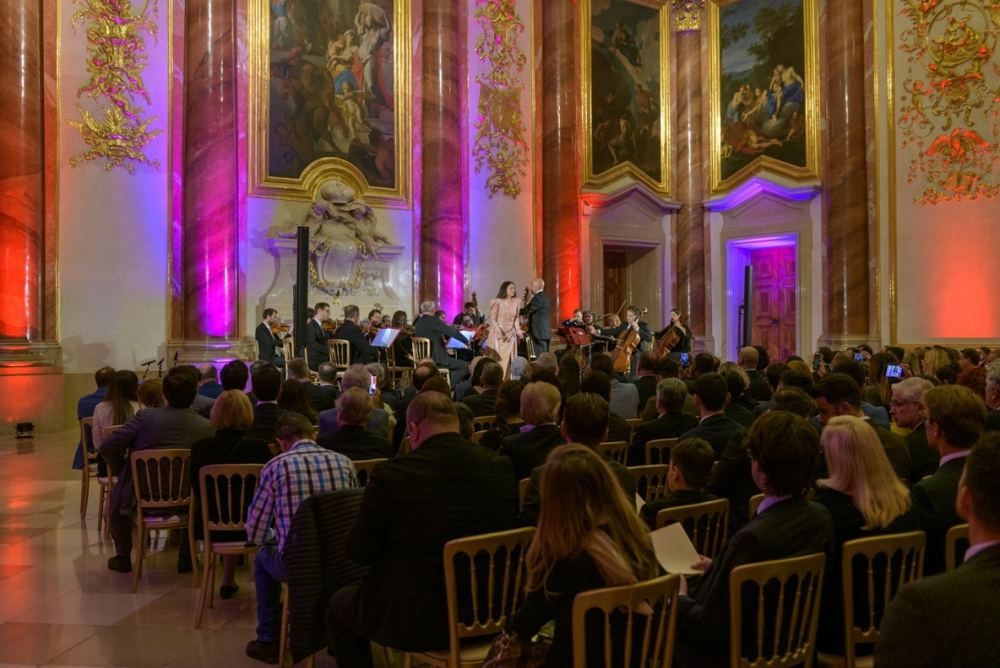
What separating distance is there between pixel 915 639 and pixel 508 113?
53.9 ft

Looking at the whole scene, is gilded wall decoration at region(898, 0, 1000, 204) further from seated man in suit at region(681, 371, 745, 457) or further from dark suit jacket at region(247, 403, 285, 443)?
dark suit jacket at region(247, 403, 285, 443)

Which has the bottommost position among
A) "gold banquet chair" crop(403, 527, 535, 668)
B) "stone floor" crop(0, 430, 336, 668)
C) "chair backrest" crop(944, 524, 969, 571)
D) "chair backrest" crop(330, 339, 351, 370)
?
"stone floor" crop(0, 430, 336, 668)

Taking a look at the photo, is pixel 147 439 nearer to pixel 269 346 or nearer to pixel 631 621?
pixel 631 621

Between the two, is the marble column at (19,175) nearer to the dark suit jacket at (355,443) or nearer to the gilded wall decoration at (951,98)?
the dark suit jacket at (355,443)

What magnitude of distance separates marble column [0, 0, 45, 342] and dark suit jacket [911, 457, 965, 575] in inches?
465

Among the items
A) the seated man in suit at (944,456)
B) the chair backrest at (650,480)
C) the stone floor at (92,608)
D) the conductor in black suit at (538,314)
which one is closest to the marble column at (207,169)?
the conductor in black suit at (538,314)

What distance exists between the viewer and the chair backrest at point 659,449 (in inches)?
211

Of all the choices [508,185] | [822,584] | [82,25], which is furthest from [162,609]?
[508,185]

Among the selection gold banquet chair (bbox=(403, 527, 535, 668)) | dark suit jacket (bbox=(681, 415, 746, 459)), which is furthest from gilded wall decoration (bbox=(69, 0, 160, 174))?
gold banquet chair (bbox=(403, 527, 535, 668))

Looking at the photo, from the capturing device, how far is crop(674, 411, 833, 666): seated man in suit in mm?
2771

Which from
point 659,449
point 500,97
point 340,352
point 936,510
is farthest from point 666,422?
point 500,97

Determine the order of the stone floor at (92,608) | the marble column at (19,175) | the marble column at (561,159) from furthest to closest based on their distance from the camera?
the marble column at (561,159)
the marble column at (19,175)
the stone floor at (92,608)

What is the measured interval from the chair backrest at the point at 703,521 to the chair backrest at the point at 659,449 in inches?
56.3

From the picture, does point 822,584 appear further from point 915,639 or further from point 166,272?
point 166,272
